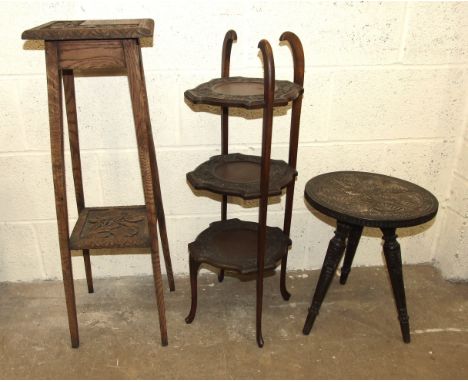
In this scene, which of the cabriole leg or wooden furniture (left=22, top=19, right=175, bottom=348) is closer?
wooden furniture (left=22, top=19, right=175, bottom=348)

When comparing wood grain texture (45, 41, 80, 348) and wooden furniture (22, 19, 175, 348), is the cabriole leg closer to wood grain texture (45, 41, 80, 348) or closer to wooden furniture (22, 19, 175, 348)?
wooden furniture (22, 19, 175, 348)

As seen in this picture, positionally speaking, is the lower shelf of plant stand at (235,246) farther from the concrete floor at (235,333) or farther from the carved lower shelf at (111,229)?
the concrete floor at (235,333)

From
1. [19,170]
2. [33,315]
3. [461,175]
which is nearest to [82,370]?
[33,315]

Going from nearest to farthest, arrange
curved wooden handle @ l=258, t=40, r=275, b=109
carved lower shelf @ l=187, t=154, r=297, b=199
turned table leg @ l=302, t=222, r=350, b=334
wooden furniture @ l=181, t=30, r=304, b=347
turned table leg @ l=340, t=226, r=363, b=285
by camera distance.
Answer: curved wooden handle @ l=258, t=40, r=275, b=109, wooden furniture @ l=181, t=30, r=304, b=347, carved lower shelf @ l=187, t=154, r=297, b=199, turned table leg @ l=302, t=222, r=350, b=334, turned table leg @ l=340, t=226, r=363, b=285

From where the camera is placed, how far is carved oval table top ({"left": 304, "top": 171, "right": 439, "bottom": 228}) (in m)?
1.39

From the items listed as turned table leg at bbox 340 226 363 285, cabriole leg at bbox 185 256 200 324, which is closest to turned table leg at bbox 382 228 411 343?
turned table leg at bbox 340 226 363 285

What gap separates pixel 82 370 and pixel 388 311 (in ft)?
4.14

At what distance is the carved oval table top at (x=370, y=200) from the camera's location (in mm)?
1386

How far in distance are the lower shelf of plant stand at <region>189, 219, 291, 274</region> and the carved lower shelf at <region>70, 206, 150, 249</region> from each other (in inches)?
8.8

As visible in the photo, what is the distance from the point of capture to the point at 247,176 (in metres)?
1.57

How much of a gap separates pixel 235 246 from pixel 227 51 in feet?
2.49

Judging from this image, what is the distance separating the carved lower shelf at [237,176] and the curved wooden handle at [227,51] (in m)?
0.34

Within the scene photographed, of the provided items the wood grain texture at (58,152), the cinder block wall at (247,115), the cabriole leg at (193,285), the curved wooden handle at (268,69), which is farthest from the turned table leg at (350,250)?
the wood grain texture at (58,152)

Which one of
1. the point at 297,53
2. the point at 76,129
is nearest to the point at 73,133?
the point at 76,129
